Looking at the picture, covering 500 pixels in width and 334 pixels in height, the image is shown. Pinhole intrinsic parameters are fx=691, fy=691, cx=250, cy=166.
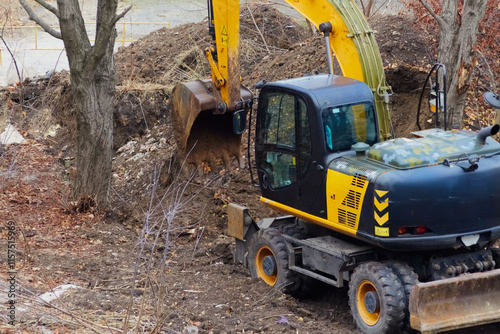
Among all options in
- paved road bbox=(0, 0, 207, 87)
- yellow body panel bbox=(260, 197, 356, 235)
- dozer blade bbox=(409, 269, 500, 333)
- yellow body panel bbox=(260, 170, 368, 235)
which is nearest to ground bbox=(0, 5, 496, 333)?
dozer blade bbox=(409, 269, 500, 333)

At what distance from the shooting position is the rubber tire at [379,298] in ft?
20.8

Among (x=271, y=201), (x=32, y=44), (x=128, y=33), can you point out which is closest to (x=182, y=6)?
(x=128, y=33)

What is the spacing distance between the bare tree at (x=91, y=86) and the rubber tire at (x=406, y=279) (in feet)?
17.0

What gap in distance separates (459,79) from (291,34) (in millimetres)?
8189

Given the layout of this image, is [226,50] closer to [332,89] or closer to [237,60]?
[237,60]

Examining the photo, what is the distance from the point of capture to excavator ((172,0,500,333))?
6281 millimetres

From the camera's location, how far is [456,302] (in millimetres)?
6230

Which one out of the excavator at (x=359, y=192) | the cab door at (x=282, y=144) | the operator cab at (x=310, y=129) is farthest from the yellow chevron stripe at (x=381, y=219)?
the cab door at (x=282, y=144)

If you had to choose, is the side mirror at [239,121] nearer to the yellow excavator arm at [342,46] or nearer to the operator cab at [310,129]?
the operator cab at [310,129]

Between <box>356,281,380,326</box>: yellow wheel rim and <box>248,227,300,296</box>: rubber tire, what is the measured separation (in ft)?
3.55

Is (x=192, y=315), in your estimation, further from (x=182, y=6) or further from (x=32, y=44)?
(x=182, y=6)

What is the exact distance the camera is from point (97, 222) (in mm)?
10039

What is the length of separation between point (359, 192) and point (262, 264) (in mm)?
2051

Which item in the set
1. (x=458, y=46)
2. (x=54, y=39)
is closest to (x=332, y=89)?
(x=458, y=46)
